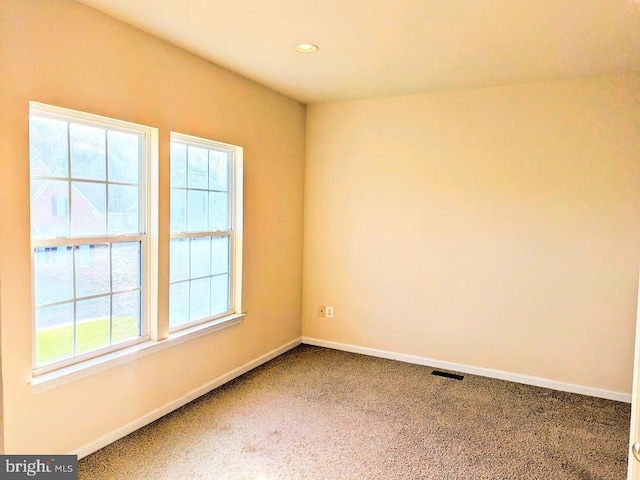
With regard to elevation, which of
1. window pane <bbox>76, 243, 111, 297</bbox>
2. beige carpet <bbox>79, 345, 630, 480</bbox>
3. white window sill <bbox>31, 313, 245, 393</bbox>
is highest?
window pane <bbox>76, 243, 111, 297</bbox>

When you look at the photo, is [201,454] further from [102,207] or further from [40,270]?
[102,207]

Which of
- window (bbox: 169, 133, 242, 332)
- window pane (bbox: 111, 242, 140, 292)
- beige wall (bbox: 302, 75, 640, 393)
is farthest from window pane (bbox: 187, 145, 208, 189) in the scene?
beige wall (bbox: 302, 75, 640, 393)

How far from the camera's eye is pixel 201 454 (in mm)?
2500

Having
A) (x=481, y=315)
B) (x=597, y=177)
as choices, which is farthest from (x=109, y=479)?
(x=597, y=177)

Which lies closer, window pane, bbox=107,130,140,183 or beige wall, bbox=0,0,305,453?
beige wall, bbox=0,0,305,453

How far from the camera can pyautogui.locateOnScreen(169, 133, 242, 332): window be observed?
311cm

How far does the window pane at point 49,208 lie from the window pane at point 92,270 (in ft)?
0.55

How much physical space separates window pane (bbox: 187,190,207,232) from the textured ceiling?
101cm

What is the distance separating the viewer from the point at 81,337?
8.16ft

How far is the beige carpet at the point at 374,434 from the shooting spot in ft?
7.85

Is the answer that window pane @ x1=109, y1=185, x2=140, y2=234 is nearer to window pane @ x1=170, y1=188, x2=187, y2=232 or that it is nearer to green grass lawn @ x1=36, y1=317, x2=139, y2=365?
window pane @ x1=170, y1=188, x2=187, y2=232

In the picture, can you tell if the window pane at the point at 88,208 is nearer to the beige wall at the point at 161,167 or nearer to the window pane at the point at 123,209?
the window pane at the point at 123,209

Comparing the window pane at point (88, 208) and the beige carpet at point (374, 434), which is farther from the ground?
the window pane at point (88, 208)

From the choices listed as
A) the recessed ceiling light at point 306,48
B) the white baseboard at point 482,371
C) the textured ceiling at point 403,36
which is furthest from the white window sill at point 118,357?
the recessed ceiling light at point 306,48
